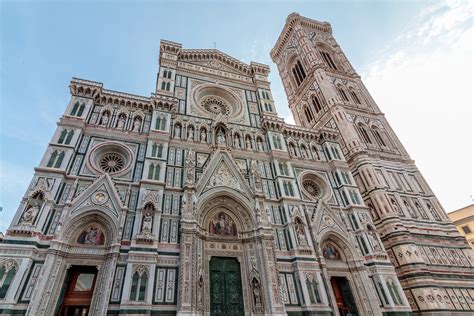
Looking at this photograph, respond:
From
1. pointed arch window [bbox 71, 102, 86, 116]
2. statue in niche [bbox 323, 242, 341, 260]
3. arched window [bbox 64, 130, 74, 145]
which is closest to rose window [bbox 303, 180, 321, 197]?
statue in niche [bbox 323, 242, 341, 260]

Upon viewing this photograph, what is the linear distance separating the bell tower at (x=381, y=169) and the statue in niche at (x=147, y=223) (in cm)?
1560

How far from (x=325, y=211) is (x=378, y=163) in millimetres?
8216

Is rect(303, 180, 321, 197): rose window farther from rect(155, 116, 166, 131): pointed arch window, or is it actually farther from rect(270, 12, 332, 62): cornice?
rect(270, 12, 332, 62): cornice

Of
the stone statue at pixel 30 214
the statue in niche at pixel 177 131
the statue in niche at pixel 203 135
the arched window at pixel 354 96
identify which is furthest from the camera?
the arched window at pixel 354 96

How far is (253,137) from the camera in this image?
740 inches

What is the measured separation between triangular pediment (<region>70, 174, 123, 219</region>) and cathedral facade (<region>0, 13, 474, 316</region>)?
2.6 inches

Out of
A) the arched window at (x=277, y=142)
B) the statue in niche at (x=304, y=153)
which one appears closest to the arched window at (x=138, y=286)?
the arched window at (x=277, y=142)

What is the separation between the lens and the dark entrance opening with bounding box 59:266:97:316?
1040cm

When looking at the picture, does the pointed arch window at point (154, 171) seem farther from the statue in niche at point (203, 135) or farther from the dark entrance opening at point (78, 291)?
the dark entrance opening at point (78, 291)

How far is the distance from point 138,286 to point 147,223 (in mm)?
2653

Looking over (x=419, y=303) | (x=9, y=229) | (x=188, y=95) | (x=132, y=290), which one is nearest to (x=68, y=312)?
(x=132, y=290)

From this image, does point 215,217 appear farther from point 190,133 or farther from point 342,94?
point 342,94

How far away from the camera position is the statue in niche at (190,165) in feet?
47.4

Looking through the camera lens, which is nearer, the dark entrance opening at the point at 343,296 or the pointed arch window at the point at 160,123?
the dark entrance opening at the point at 343,296
